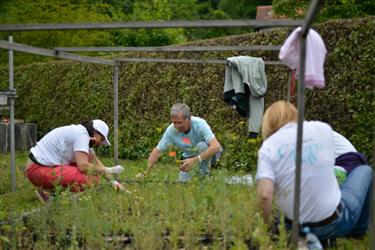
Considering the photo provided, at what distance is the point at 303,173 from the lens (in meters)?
3.66

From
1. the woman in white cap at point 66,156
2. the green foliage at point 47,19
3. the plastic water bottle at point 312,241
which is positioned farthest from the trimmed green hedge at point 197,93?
the green foliage at point 47,19

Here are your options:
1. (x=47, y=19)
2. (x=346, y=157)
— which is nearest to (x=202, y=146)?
(x=346, y=157)

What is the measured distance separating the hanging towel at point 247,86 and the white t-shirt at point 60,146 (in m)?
2.45

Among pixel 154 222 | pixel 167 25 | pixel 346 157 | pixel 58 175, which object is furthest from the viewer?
pixel 58 175

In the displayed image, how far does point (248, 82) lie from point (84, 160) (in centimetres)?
265

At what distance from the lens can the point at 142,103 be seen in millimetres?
11773

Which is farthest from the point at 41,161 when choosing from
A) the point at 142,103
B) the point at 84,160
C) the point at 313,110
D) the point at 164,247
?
the point at 142,103

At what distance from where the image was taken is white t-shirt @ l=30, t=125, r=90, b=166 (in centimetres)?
576

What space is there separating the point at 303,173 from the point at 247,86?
4077mm

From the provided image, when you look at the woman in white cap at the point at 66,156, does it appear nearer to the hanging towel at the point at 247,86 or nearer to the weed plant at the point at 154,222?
the weed plant at the point at 154,222

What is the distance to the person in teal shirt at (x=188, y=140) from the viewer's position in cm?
609

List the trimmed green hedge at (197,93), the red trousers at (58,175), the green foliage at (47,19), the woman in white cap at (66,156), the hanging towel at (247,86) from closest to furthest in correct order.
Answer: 1. the red trousers at (58,175)
2. the woman in white cap at (66,156)
3. the hanging towel at (247,86)
4. the trimmed green hedge at (197,93)
5. the green foliage at (47,19)

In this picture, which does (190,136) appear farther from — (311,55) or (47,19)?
(47,19)

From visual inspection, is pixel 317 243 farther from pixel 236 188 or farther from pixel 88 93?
pixel 88 93
